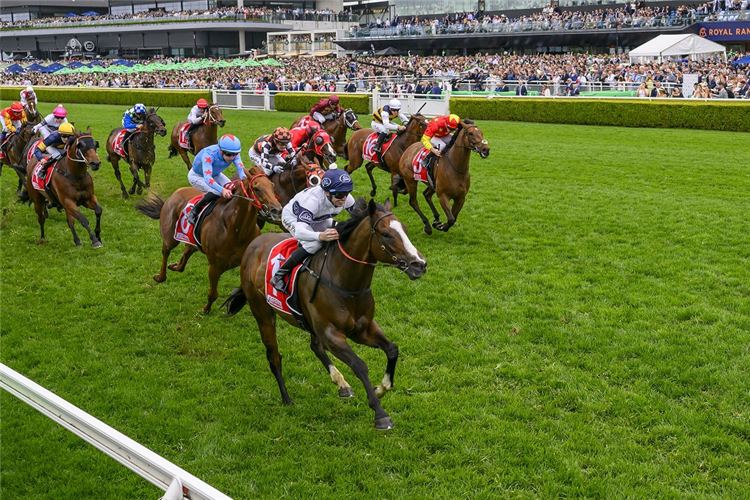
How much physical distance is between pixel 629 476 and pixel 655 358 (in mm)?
1996

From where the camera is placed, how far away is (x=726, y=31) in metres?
36.8

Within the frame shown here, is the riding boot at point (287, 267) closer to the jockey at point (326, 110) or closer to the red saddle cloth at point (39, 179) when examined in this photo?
the red saddle cloth at point (39, 179)

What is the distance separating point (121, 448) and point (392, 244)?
2198mm

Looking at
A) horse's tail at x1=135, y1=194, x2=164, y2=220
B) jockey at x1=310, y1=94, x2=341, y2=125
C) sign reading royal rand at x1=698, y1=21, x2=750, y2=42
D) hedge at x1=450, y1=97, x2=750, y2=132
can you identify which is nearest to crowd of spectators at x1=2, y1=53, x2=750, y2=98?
hedge at x1=450, y1=97, x2=750, y2=132

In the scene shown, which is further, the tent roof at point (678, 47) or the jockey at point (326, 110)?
the tent roof at point (678, 47)

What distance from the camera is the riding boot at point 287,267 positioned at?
5.48m

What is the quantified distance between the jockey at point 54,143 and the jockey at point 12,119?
4.29 metres

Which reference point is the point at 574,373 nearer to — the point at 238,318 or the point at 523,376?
the point at 523,376

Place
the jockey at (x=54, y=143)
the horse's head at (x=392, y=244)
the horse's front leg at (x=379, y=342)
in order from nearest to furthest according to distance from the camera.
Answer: the horse's head at (x=392, y=244) → the horse's front leg at (x=379, y=342) → the jockey at (x=54, y=143)

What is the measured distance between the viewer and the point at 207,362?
6.74 metres

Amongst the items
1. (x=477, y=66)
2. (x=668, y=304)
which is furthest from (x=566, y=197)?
(x=477, y=66)

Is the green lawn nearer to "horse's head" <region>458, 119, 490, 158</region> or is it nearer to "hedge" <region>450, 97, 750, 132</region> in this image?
"horse's head" <region>458, 119, 490, 158</region>

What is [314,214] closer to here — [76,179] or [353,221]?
[353,221]

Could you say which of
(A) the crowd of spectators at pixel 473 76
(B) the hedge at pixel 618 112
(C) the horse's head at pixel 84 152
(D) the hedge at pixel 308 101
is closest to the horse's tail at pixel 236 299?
(C) the horse's head at pixel 84 152
